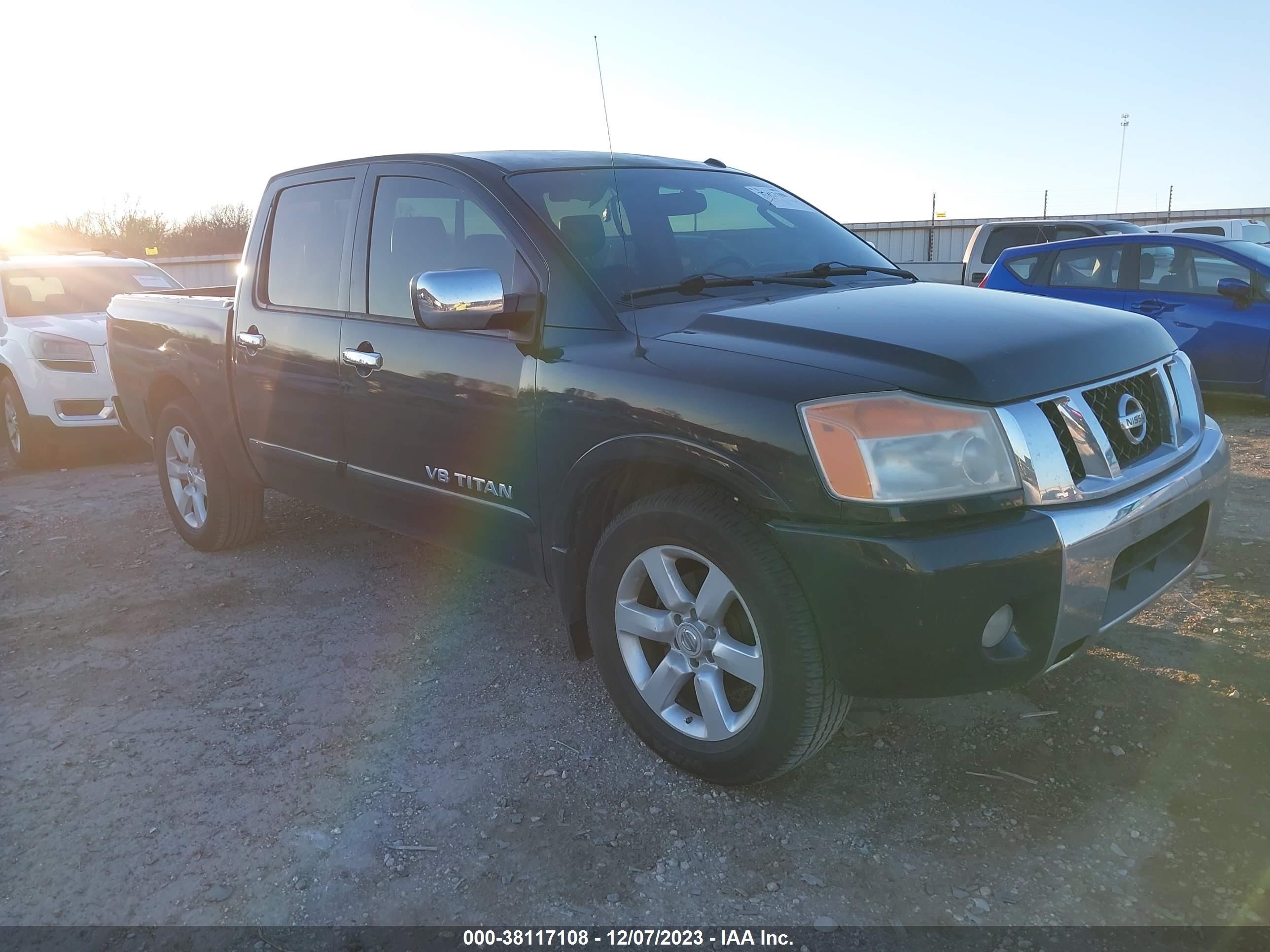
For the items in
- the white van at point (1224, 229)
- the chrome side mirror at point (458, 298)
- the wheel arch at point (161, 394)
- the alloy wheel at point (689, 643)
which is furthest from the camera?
the white van at point (1224, 229)

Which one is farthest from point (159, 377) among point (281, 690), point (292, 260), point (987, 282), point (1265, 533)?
point (987, 282)

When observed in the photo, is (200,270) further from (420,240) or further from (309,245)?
A: (420,240)

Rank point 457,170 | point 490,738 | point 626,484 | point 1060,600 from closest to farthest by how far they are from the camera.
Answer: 1. point 1060,600
2. point 626,484
3. point 490,738
4. point 457,170

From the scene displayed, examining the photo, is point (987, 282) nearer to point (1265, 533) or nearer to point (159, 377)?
point (1265, 533)

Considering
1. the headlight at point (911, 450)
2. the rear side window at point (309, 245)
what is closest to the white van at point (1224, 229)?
the rear side window at point (309, 245)

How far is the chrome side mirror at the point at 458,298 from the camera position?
2828 mm

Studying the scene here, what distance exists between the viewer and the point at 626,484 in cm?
289

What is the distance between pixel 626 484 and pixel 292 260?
2.22 m

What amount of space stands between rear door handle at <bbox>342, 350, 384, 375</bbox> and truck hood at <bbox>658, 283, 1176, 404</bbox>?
1281 mm

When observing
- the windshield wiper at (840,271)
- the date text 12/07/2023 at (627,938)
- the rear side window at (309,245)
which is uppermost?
the rear side window at (309,245)

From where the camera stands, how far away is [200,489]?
5066 mm

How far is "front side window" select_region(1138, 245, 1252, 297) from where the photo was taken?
780 cm

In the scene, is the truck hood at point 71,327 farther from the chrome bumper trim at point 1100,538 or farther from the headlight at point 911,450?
the chrome bumper trim at point 1100,538

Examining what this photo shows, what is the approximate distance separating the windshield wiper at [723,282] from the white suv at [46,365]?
6.00 m
